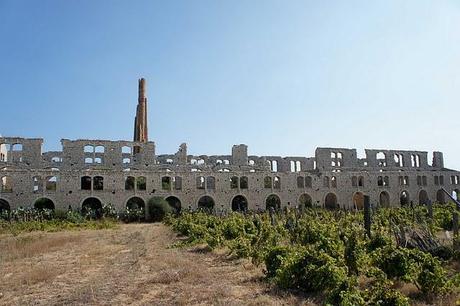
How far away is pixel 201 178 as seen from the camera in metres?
42.3

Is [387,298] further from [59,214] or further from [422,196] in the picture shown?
[422,196]

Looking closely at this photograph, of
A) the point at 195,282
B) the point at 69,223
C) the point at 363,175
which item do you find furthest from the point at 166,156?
the point at 195,282

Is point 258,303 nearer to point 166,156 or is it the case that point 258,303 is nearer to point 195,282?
point 195,282

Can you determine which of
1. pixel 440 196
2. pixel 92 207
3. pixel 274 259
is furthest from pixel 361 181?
pixel 274 259

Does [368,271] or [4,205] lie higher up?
[4,205]

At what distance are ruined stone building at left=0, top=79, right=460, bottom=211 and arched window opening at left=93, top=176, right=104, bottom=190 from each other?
0.09 metres

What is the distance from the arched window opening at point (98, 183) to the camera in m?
39.1

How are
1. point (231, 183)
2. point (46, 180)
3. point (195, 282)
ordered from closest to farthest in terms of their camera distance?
1. point (195, 282)
2. point (46, 180)
3. point (231, 183)

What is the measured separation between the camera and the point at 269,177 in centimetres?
4297

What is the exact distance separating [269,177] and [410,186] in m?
16.3

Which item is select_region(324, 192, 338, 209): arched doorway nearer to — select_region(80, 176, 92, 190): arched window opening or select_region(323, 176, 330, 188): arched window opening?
select_region(323, 176, 330, 188): arched window opening

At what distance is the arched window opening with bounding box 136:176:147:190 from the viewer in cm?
3991

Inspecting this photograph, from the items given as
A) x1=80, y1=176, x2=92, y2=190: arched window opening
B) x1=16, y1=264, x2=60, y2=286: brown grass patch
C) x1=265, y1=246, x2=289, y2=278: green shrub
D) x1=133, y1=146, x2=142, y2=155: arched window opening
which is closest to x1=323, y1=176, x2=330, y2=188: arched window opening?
x1=133, y1=146, x2=142, y2=155: arched window opening

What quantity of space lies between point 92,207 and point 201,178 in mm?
10379
